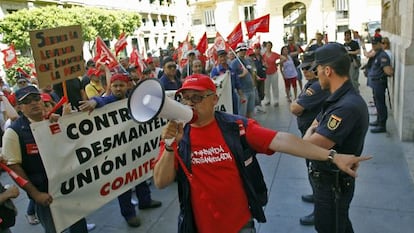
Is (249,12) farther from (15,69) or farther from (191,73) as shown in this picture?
A: (191,73)

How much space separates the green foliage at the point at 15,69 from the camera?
18862 millimetres

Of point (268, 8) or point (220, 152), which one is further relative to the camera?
point (268, 8)

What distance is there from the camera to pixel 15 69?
1856 cm

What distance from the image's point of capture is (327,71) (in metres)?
2.65

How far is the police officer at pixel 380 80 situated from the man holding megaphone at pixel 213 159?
546 cm

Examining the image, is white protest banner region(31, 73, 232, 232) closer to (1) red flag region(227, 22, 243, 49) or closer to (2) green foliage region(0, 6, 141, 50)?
(1) red flag region(227, 22, 243, 49)

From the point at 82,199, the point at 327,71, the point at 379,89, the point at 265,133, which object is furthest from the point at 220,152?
the point at 379,89

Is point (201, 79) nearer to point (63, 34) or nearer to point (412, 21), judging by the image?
point (63, 34)

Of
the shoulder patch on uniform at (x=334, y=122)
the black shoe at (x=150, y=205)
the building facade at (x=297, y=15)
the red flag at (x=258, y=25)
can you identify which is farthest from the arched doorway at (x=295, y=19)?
the shoulder patch on uniform at (x=334, y=122)

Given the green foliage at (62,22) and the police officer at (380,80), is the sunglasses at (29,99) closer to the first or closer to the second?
the police officer at (380,80)

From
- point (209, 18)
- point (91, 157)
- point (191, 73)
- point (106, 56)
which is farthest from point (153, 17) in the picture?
point (91, 157)

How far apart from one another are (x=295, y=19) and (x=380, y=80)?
35146 millimetres

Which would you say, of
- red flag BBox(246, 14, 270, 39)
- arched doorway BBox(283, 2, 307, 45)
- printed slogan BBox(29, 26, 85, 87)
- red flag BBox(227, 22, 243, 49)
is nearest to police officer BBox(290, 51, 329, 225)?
printed slogan BBox(29, 26, 85, 87)

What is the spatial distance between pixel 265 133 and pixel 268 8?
126 feet
